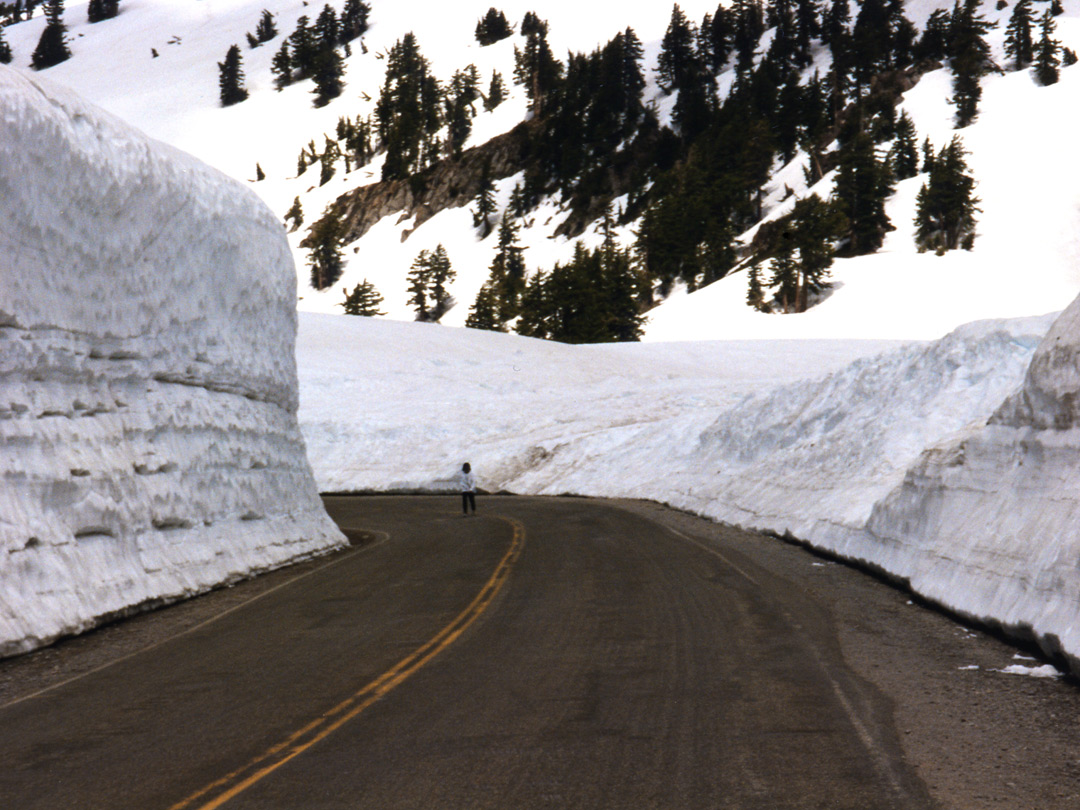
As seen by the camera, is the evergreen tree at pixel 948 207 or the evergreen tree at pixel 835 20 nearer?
the evergreen tree at pixel 948 207

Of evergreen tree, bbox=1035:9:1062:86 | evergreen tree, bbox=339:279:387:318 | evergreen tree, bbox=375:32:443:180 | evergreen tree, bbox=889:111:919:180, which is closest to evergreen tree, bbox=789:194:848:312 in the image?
evergreen tree, bbox=889:111:919:180

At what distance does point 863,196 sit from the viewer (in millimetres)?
91438

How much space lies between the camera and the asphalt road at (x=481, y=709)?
18.0 feet

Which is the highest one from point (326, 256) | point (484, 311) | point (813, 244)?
point (326, 256)

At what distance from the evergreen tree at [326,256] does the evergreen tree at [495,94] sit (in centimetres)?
4821

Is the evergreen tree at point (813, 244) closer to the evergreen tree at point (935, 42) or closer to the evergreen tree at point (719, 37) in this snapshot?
the evergreen tree at point (935, 42)

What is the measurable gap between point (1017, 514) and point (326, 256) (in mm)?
143718

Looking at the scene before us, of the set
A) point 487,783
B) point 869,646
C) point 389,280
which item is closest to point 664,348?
point 869,646

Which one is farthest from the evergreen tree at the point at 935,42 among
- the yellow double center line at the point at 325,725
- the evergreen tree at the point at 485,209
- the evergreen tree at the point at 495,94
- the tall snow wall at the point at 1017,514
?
the yellow double center line at the point at 325,725

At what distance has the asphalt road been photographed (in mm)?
5500

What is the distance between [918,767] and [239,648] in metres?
6.97

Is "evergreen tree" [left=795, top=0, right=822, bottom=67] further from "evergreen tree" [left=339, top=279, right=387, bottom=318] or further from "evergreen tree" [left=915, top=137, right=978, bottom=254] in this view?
"evergreen tree" [left=339, top=279, right=387, bottom=318]

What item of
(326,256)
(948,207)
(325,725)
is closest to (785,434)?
(325,725)

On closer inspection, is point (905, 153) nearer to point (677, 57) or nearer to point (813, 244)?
point (813, 244)
